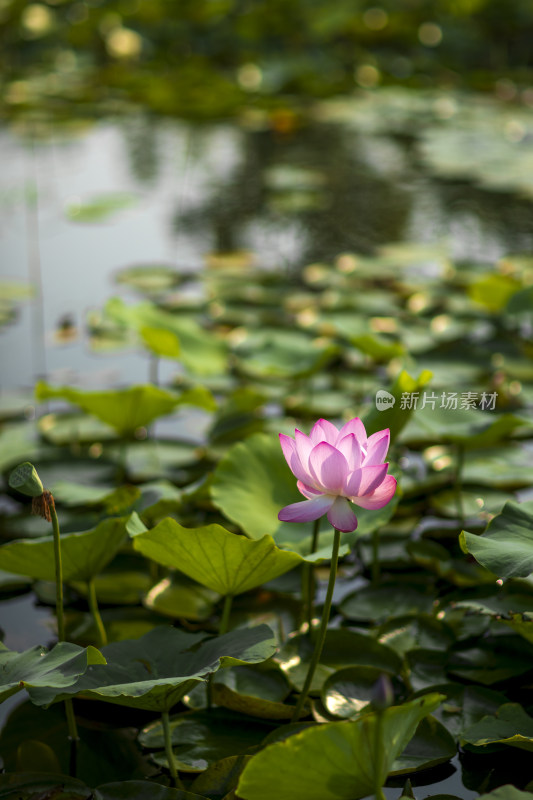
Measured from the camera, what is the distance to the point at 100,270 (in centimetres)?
213

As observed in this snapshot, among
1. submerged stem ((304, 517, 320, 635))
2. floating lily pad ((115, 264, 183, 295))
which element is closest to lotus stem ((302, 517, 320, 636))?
submerged stem ((304, 517, 320, 635))

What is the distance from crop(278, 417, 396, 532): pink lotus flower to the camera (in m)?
0.63

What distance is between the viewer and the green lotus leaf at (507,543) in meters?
0.70

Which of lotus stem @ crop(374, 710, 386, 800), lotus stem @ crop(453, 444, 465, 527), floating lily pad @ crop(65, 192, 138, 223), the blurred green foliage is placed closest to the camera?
lotus stem @ crop(374, 710, 386, 800)

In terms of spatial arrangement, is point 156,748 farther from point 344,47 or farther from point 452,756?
point 344,47

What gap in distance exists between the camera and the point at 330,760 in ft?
1.88

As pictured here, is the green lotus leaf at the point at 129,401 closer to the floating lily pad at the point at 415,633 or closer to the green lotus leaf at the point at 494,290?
the floating lily pad at the point at 415,633

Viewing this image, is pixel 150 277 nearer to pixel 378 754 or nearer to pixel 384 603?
pixel 384 603

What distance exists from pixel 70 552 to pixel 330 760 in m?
0.34

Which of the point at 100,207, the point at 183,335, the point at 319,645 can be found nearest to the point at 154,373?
the point at 183,335

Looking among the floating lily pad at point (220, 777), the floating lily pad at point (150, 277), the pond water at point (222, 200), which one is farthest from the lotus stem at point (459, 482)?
the floating lily pad at point (150, 277)

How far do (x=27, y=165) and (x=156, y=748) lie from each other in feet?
8.66

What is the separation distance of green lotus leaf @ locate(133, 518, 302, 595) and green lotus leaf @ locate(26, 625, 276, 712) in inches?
2.2

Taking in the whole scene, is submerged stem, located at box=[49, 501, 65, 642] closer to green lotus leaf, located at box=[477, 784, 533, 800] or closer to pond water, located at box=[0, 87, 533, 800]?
green lotus leaf, located at box=[477, 784, 533, 800]
